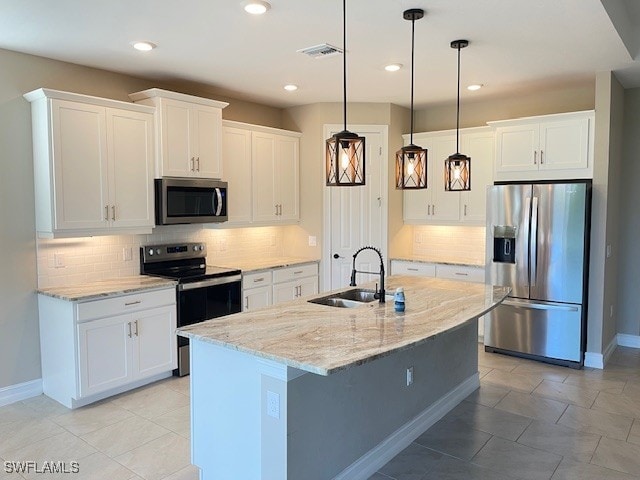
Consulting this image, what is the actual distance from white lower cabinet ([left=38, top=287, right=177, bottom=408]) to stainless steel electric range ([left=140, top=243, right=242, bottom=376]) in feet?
0.46

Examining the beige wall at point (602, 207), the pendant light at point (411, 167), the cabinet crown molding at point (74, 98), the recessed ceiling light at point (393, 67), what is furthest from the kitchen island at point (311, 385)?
the cabinet crown molding at point (74, 98)

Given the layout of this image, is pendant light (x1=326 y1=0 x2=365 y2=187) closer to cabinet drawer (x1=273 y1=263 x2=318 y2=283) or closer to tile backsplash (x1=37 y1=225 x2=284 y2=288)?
tile backsplash (x1=37 y1=225 x2=284 y2=288)

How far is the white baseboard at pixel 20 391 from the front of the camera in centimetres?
381

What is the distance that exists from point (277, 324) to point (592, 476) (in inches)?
81.2

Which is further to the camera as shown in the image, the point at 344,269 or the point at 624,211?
the point at 344,269

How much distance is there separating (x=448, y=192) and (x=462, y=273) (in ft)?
3.42

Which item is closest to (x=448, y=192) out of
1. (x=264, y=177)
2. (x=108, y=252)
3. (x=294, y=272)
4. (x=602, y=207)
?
(x=602, y=207)

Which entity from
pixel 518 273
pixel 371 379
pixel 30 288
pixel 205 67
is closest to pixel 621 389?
pixel 518 273

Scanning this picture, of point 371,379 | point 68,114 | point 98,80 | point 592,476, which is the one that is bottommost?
point 592,476

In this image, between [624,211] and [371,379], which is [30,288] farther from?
[624,211]

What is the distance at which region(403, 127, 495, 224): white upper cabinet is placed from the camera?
5.50m

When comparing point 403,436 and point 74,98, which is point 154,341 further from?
point 403,436

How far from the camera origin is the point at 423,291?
3.61 m

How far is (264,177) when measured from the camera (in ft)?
18.2
